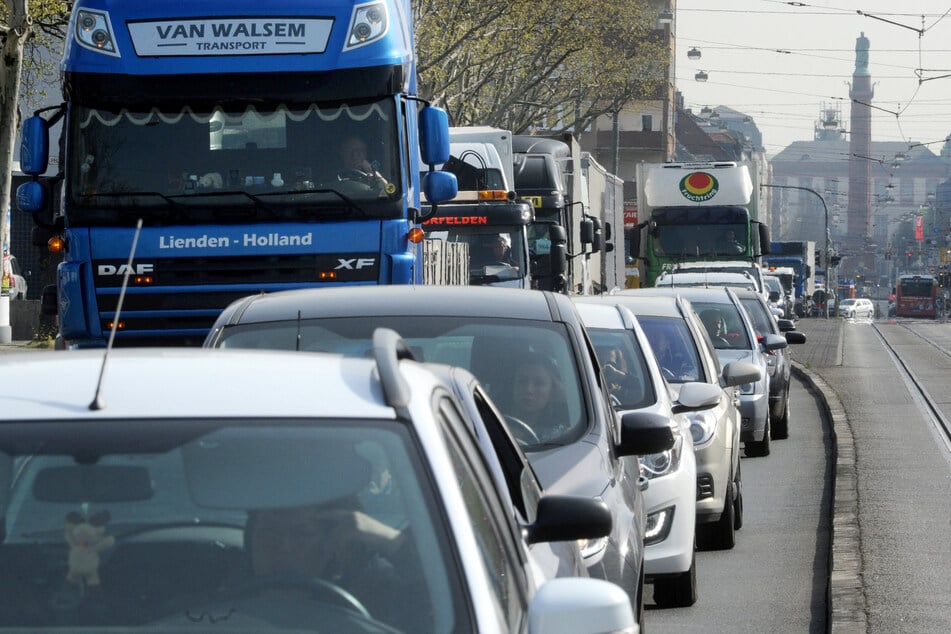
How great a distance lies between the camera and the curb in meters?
7.53

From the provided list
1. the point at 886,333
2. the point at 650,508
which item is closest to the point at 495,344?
the point at 650,508

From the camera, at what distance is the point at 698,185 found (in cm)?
3569

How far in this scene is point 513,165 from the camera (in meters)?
24.5

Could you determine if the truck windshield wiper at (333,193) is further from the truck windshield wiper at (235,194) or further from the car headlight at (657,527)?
the car headlight at (657,527)

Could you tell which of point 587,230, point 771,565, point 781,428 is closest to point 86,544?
point 771,565

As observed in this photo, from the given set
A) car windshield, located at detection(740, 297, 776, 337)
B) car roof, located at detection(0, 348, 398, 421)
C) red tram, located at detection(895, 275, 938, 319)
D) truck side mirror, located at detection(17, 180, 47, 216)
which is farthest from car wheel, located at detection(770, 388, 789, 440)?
red tram, located at detection(895, 275, 938, 319)

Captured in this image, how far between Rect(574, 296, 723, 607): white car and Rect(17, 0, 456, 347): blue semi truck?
3557 millimetres

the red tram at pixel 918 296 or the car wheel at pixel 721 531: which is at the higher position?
the car wheel at pixel 721 531

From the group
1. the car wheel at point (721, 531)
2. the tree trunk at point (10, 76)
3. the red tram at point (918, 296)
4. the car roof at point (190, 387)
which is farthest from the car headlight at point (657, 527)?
the red tram at point (918, 296)

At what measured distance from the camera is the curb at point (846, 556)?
7527 millimetres

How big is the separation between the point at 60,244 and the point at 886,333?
47117 millimetres

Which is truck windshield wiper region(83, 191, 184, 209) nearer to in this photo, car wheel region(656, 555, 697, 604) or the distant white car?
car wheel region(656, 555, 697, 604)

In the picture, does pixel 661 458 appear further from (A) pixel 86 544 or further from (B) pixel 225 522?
(A) pixel 86 544

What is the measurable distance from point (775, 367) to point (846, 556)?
8644 millimetres
